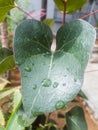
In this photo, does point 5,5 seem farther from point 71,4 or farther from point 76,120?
point 76,120

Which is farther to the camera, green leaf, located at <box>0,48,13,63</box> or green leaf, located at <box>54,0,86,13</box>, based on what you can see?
green leaf, located at <box>0,48,13,63</box>

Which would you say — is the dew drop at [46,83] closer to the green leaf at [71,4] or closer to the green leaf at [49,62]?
the green leaf at [49,62]

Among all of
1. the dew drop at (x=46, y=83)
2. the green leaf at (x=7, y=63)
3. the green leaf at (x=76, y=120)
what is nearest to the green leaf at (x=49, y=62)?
the dew drop at (x=46, y=83)

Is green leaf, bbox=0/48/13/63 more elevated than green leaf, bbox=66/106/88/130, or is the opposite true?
green leaf, bbox=0/48/13/63

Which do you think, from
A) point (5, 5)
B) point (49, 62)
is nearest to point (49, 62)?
point (49, 62)

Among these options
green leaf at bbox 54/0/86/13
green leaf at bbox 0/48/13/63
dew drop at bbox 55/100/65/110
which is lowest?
dew drop at bbox 55/100/65/110

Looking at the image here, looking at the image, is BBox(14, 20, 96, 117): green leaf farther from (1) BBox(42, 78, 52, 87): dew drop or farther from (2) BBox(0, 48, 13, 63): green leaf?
(2) BBox(0, 48, 13, 63): green leaf

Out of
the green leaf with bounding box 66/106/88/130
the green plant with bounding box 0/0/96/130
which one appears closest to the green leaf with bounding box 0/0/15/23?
the green plant with bounding box 0/0/96/130
